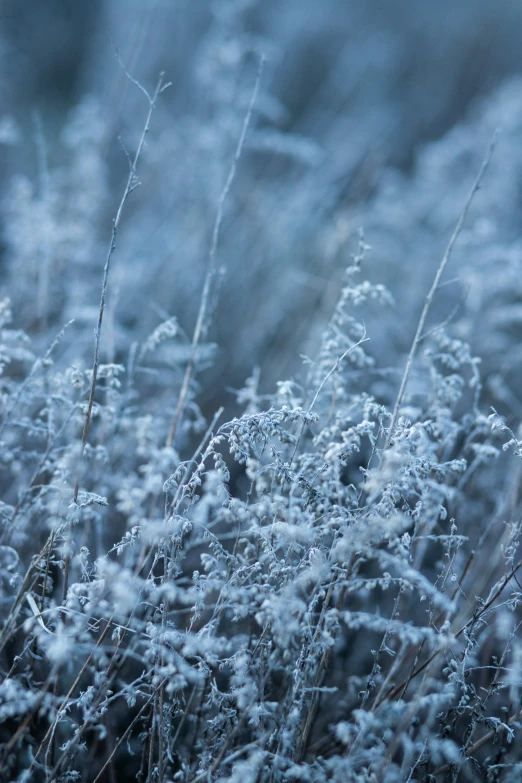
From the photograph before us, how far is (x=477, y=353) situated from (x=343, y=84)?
4.36 meters

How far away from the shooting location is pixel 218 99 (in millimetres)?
4430

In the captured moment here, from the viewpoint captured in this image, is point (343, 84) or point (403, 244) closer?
point (403, 244)

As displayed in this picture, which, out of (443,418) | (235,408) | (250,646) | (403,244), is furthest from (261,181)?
(250,646)

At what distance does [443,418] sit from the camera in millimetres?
2363

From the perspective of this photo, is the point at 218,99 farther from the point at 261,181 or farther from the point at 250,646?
the point at 250,646

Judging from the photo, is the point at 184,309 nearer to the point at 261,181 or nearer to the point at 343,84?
the point at 261,181

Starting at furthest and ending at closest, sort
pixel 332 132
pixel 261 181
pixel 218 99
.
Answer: pixel 332 132 < pixel 261 181 < pixel 218 99

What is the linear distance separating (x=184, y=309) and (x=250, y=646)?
3.05m

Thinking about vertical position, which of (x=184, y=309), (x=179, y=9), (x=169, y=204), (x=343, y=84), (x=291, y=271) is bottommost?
(x=184, y=309)

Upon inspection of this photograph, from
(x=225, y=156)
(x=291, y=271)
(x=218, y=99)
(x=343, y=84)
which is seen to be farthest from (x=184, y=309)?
(x=343, y=84)

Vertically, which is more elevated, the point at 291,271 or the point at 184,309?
the point at 291,271

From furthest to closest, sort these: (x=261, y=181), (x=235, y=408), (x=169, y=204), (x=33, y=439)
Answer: (x=261, y=181)
(x=169, y=204)
(x=235, y=408)
(x=33, y=439)

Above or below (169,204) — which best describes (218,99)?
above

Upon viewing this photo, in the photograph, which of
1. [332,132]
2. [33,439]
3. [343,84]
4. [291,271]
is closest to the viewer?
[33,439]
